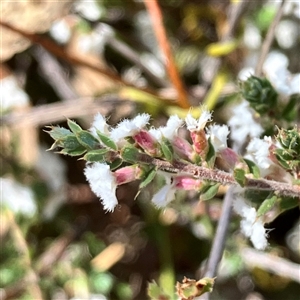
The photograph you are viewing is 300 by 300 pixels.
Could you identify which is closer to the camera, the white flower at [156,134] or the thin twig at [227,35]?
the white flower at [156,134]

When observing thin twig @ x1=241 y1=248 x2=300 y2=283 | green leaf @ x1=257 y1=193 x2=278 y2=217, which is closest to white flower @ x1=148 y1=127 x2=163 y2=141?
green leaf @ x1=257 y1=193 x2=278 y2=217

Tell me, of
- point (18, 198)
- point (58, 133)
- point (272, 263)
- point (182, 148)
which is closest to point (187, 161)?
point (182, 148)

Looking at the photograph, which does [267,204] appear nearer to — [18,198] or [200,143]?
[200,143]

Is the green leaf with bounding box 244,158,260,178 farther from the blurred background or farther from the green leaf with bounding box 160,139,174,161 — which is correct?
the blurred background

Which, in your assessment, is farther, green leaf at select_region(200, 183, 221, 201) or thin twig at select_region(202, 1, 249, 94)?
thin twig at select_region(202, 1, 249, 94)

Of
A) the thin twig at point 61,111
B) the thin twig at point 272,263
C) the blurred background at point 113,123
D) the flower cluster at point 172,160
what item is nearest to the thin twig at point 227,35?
the blurred background at point 113,123

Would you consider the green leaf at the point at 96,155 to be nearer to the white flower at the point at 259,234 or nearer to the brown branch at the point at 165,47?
the white flower at the point at 259,234

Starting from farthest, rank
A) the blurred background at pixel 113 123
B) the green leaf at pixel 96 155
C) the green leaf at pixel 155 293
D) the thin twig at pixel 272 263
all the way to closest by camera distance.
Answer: the blurred background at pixel 113 123
the thin twig at pixel 272 263
the green leaf at pixel 155 293
the green leaf at pixel 96 155
